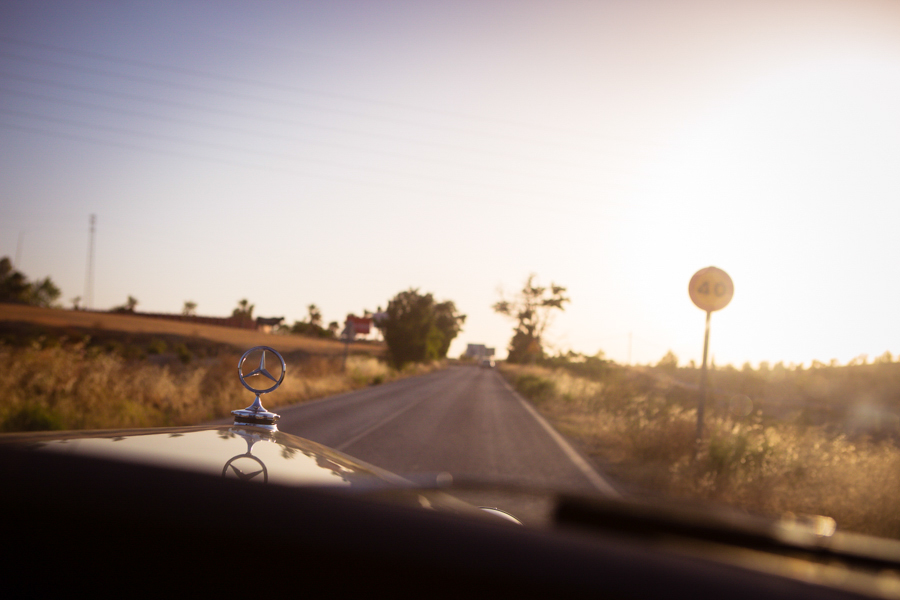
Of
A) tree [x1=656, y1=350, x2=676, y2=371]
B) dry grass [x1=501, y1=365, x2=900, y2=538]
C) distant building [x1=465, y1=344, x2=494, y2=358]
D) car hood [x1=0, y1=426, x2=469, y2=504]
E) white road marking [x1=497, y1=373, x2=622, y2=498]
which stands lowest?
distant building [x1=465, y1=344, x2=494, y2=358]

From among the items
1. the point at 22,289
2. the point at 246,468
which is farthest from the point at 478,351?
the point at 246,468

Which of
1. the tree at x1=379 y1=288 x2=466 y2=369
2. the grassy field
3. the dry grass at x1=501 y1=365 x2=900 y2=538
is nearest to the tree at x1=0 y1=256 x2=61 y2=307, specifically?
the tree at x1=379 y1=288 x2=466 y2=369

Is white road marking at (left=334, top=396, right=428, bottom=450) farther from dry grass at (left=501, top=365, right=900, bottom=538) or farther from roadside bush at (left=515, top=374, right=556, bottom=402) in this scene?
roadside bush at (left=515, top=374, right=556, bottom=402)

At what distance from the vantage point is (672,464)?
8.46 metres

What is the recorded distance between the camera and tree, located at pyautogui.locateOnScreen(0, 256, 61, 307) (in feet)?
302

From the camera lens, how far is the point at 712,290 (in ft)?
26.8

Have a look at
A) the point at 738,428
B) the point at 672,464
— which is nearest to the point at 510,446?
the point at 672,464

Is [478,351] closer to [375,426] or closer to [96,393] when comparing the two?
[375,426]

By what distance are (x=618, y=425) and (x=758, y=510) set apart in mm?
5635

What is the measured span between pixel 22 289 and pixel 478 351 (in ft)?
272

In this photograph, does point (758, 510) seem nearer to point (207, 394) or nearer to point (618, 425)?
point (618, 425)

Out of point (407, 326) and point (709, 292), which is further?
point (407, 326)

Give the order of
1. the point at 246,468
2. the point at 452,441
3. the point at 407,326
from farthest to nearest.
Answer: the point at 407,326 < the point at 452,441 < the point at 246,468

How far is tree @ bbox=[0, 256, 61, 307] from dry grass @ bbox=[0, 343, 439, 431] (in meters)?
96.7
